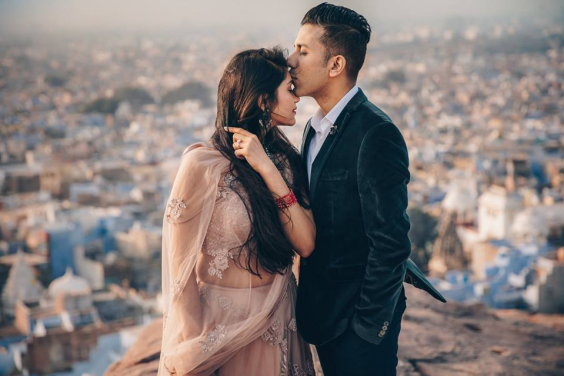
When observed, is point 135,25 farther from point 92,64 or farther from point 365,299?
point 365,299

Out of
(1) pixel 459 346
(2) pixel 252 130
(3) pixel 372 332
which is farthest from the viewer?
(1) pixel 459 346

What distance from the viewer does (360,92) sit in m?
1.22

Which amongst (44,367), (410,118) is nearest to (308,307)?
(44,367)

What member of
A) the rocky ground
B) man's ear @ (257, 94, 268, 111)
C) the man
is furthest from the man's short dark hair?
the rocky ground

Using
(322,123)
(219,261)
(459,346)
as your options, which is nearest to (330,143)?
(322,123)

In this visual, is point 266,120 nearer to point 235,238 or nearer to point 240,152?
point 240,152

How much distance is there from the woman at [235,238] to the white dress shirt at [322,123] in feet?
0.19

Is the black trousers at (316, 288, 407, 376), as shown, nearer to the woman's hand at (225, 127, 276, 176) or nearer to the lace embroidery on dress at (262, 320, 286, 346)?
the lace embroidery on dress at (262, 320, 286, 346)

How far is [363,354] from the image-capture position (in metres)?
1.16

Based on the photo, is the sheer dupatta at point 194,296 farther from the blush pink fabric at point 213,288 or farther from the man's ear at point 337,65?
the man's ear at point 337,65

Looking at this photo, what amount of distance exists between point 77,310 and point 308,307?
272 inches

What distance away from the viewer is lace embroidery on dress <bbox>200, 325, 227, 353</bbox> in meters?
1.15

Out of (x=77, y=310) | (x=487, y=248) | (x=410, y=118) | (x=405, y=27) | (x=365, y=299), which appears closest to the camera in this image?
(x=365, y=299)

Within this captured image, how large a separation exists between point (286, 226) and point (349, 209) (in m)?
0.11
